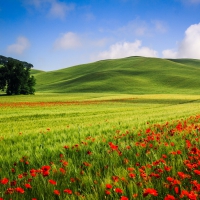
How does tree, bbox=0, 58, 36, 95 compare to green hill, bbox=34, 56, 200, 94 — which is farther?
green hill, bbox=34, 56, 200, 94

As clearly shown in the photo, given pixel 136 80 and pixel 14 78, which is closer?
pixel 14 78

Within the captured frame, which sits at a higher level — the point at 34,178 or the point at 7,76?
the point at 7,76

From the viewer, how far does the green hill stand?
110 m

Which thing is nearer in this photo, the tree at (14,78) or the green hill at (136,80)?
the tree at (14,78)

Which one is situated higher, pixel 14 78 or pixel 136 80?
pixel 136 80

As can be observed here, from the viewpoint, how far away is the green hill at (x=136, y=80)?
361 feet

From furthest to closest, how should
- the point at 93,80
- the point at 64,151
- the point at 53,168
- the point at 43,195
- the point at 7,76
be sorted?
the point at 93,80 < the point at 7,76 < the point at 64,151 < the point at 53,168 < the point at 43,195

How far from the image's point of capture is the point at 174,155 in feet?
13.5

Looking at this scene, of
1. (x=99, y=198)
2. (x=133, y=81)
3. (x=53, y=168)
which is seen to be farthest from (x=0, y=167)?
(x=133, y=81)

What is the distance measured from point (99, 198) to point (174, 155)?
79.4 inches

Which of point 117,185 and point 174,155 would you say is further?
point 174,155

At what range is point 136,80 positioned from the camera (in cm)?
12556

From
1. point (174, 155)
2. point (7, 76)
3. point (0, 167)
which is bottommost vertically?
point (0, 167)

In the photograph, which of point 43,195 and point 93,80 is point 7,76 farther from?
point 43,195
